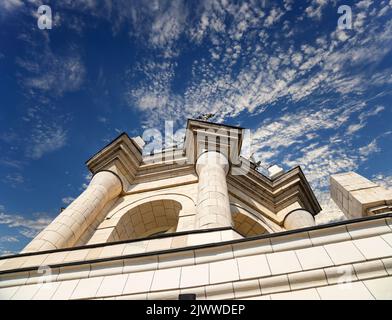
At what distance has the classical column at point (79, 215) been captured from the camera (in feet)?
33.5

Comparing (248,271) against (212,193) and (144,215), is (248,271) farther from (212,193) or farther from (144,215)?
(144,215)

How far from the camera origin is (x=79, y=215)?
1189cm

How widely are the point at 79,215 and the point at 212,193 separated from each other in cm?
597

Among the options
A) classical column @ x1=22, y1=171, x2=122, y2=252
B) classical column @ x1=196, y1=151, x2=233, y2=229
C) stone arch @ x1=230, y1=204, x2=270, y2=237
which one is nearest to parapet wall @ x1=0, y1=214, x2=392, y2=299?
classical column @ x1=196, y1=151, x2=233, y2=229

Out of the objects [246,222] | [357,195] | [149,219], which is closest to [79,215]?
[149,219]

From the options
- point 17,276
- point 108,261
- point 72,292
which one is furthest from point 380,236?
point 17,276

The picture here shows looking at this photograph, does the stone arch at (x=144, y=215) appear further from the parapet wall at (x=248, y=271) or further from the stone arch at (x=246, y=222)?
the parapet wall at (x=248, y=271)

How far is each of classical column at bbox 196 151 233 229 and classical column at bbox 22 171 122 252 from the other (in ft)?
15.9

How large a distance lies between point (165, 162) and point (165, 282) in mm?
11408
